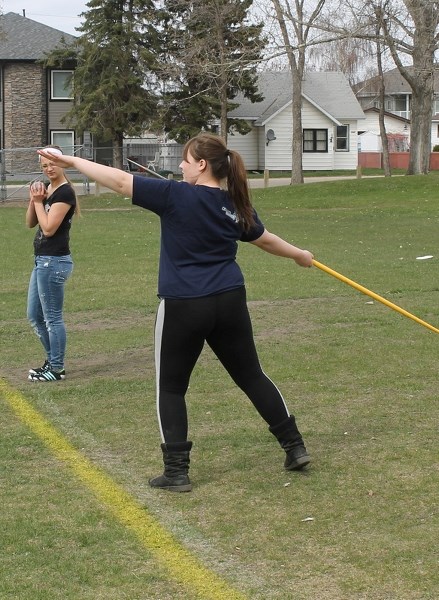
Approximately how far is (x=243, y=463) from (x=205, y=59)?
30597mm

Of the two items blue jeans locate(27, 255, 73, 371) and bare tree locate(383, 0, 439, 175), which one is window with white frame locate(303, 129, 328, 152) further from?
blue jeans locate(27, 255, 73, 371)

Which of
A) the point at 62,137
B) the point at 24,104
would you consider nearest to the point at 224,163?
the point at 62,137

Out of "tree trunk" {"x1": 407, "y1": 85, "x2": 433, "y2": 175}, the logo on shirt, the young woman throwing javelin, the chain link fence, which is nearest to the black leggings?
the young woman throwing javelin

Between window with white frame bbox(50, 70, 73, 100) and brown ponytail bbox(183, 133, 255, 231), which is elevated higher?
window with white frame bbox(50, 70, 73, 100)

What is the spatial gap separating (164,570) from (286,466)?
1.55 m

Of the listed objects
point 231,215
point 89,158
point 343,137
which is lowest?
point 231,215

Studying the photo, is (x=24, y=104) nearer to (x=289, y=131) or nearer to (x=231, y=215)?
(x=289, y=131)

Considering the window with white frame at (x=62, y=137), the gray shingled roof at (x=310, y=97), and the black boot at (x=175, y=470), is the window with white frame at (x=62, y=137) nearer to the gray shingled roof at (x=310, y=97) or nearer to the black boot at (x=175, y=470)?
the gray shingled roof at (x=310, y=97)

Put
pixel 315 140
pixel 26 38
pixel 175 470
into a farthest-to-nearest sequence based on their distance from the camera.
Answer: pixel 315 140 → pixel 26 38 → pixel 175 470

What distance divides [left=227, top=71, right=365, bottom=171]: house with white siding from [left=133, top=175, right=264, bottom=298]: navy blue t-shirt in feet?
184

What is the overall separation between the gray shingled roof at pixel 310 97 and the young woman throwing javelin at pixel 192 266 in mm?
57032

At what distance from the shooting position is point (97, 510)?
5.17 meters

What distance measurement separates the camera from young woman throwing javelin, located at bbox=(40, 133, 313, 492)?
5.28 m

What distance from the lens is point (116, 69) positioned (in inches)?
1876
